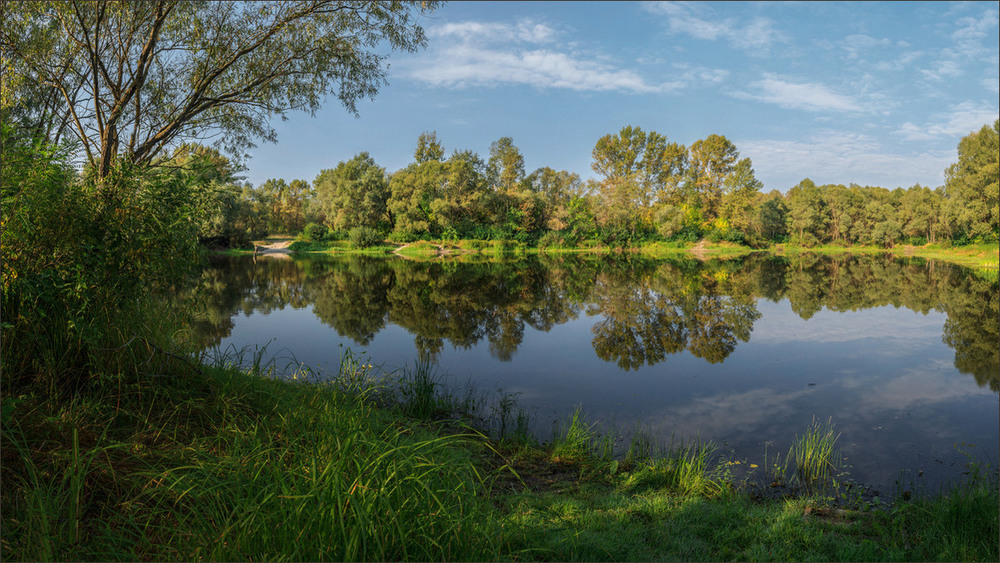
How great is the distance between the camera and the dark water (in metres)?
6.71

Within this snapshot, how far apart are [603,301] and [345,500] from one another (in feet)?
52.8

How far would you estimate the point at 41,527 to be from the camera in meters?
2.53

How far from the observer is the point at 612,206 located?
49.5 meters

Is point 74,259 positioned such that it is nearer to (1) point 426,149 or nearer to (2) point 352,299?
(2) point 352,299

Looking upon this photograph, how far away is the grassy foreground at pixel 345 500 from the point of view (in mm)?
2441

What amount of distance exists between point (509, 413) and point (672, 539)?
354cm

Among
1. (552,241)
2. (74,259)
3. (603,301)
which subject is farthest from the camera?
(552,241)

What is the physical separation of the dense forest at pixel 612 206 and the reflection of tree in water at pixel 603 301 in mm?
18970

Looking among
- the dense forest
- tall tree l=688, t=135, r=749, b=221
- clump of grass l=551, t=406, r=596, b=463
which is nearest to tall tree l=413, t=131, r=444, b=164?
the dense forest

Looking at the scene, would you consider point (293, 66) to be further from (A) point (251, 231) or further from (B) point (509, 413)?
(A) point (251, 231)

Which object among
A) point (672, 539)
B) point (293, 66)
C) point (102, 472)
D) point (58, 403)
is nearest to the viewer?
point (102, 472)

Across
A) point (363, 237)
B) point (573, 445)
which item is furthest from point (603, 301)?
point (363, 237)

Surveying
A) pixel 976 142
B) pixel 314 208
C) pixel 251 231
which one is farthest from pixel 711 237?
pixel 251 231

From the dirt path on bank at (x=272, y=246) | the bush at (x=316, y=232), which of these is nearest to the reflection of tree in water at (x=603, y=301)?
the dirt path on bank at (x=272, y=246)
